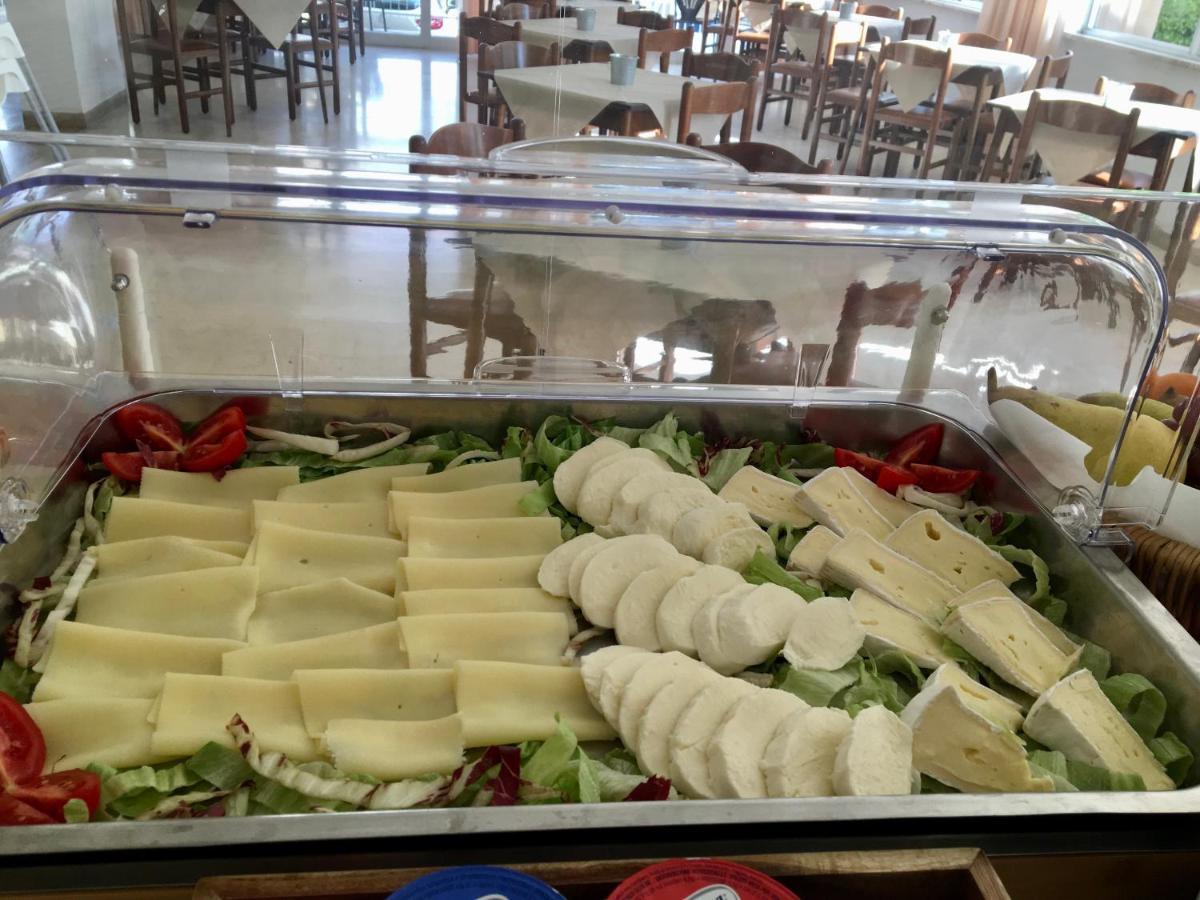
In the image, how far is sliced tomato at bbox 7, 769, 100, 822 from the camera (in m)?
1.20

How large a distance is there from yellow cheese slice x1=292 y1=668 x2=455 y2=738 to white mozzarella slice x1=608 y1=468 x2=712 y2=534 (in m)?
0.49

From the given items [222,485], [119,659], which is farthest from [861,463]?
[119,659]

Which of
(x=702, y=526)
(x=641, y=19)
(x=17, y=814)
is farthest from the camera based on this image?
(x=641, y=19)

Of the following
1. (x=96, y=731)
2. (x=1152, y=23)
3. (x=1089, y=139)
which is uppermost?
(x=1152, y=23)

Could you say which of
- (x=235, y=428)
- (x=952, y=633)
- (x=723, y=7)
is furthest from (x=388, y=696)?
(x=723, y=7)

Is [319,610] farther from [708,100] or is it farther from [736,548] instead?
[708,100]

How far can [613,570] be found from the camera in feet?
5.51

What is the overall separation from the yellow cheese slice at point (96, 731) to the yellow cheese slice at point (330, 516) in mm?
436

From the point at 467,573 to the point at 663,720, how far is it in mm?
483

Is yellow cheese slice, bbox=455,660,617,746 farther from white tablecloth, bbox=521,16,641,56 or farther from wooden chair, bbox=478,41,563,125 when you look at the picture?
white tablecloth, bbox=521,16,641,56

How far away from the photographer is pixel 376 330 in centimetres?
282

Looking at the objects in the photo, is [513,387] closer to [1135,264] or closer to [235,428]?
[235,428]

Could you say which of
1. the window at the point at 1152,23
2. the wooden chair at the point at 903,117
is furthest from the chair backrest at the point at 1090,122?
the window at the point at 1152,23

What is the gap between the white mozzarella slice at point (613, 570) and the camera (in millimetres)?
1644
